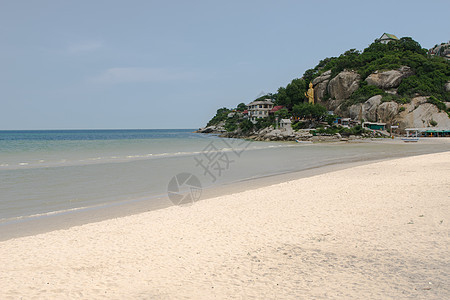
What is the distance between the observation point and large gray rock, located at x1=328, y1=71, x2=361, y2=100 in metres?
89.6

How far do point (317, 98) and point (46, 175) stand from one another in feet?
293

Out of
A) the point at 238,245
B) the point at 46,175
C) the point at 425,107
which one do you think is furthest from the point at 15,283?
the point at 425,107

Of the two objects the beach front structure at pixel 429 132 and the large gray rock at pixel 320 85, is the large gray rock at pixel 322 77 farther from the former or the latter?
the beach front structure at pixel 429 132

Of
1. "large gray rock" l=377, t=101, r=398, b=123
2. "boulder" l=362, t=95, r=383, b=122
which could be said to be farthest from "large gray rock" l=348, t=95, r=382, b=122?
"large gray rock" l=377, t=101, r=398, b=123

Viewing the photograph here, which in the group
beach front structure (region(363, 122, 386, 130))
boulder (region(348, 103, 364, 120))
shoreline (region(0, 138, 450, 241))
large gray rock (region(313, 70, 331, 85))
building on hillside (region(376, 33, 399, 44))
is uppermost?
building on hillside (region(376, 33, 399, 44))

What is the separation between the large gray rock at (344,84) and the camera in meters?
89.6

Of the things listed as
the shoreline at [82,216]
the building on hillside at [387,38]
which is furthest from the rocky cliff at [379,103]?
the shoreline at [82,216]

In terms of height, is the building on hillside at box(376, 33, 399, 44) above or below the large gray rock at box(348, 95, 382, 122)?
above

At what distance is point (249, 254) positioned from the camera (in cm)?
725

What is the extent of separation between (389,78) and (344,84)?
38.2 ft

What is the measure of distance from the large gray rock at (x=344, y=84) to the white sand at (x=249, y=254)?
3330 inches

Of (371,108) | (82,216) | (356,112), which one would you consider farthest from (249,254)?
(356,112)

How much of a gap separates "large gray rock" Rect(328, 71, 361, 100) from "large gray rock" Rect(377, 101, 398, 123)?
506 inches

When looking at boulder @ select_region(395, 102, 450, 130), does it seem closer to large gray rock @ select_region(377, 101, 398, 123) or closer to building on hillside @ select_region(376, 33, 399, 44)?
large gray rock @ select_region(377, 101, 398, 123)
